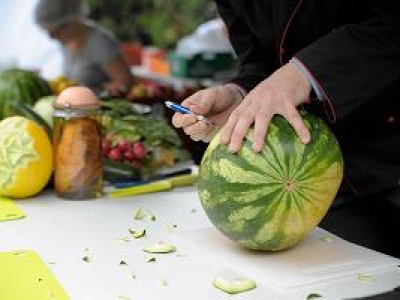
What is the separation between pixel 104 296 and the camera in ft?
3.40

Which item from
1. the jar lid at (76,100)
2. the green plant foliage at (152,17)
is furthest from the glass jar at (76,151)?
the green plant foliage at (152,17)

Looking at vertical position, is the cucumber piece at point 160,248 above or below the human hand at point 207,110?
below

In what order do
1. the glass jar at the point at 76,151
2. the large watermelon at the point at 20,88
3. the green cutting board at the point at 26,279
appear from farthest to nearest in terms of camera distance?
the large watermelon at the point at 20,88
the glass jar at the point at 76,151
the green cutting board at the point at 26,279

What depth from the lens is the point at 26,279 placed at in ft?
3.61

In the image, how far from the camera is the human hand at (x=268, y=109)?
3.79 ft

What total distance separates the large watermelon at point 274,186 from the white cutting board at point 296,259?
3cm

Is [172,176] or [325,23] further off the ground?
[325,23]

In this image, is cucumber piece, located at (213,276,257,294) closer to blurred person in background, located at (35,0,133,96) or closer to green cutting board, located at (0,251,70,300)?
green cutting board, located at (0,251,70,300)

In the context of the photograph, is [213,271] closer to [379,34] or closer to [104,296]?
[104,296]

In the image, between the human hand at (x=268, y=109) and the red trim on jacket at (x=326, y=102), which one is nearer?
the human hand at (x=268, y=109)

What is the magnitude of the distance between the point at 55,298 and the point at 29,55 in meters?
5.43

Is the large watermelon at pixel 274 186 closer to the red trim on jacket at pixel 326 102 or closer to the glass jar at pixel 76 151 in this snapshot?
the red trim on jacket at pixel 326 102

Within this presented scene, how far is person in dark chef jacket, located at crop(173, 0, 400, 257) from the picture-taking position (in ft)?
4.06

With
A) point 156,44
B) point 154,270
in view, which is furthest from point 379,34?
point 156,44
